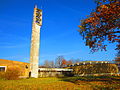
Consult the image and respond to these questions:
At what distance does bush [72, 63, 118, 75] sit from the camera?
28.7 m

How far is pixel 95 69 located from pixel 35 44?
586 inches

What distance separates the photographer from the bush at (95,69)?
94.2 feet

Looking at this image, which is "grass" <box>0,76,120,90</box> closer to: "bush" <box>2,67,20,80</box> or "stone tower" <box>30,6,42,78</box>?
"bush" <box>2,67,20,80</box>

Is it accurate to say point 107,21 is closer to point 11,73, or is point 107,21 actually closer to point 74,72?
point 11,73

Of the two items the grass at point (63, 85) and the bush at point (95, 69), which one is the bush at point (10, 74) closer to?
the grass at point (63, 85)

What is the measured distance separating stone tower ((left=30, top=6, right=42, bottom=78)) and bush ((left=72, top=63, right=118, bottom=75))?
11488mm

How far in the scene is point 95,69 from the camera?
1192 inches

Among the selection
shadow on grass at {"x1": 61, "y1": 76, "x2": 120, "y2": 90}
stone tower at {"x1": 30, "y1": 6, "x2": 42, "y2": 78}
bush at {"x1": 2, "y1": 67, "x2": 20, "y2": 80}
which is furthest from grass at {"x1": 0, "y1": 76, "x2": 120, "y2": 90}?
stone tower at {"x1": 30, "y1": 6, "x2": 42, "y2": 78}

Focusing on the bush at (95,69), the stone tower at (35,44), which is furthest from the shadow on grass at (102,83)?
the bush at (95,69)

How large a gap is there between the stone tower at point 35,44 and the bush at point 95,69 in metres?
11.5

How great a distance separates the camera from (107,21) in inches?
516

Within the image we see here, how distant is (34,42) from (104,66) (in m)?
16.2

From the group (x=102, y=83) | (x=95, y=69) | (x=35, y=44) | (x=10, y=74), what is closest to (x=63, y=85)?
(x=102, y=83)

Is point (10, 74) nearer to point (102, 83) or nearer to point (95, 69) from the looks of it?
point (102, 83)
